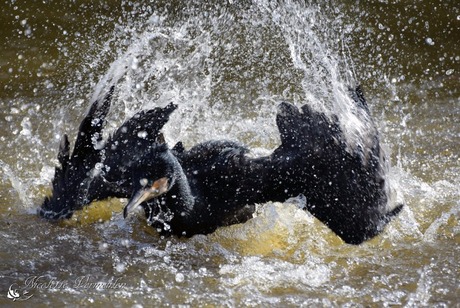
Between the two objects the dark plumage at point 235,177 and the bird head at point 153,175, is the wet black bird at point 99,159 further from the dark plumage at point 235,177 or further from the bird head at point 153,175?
the bird head at point 153,175

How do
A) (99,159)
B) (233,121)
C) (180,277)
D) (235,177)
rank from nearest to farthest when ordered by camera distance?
(180,277) → (235,177) → (99,159) → (233,121)

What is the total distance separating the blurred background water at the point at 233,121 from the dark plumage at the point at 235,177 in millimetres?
226

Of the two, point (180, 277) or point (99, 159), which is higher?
point (99, 159)

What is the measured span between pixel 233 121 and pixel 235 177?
78.0 inches

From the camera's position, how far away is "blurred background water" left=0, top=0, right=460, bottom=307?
464cm

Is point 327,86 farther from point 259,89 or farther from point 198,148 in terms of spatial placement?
point 259,89

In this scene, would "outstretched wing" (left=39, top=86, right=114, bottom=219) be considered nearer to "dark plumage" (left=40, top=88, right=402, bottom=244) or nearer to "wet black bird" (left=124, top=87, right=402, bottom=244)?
"dark plumage" (left=40, top=88, right=402, bottom=244)

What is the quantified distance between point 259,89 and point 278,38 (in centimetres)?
85

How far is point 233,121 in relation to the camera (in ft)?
22.7

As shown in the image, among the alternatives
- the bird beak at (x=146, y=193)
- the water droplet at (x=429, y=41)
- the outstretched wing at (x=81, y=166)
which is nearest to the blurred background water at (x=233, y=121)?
the water droplet at (x=429, y=41)
